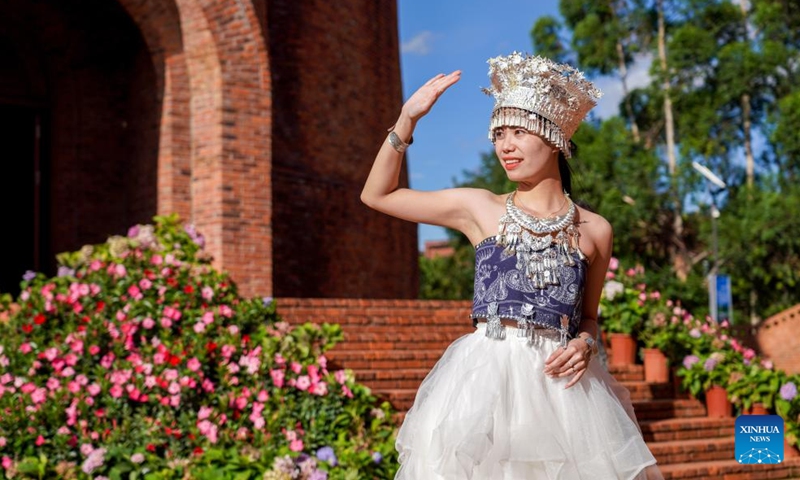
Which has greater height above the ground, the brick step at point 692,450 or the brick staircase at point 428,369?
the brick staircase at point 428,369

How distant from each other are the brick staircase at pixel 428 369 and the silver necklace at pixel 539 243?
4578 mm

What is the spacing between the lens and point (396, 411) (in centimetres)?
738

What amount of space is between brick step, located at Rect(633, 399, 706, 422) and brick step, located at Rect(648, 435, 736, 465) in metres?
0.41

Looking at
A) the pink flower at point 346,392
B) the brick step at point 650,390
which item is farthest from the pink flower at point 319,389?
the brick step at point 650,390

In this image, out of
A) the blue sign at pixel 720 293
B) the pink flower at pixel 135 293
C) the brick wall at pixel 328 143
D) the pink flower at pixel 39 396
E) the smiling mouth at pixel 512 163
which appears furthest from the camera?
the blue sign at pixel 720 293

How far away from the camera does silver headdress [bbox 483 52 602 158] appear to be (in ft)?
9.48

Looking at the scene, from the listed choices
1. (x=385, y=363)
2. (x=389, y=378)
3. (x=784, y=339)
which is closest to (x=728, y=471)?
(x=389, y=378)

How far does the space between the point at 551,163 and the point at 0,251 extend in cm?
1047

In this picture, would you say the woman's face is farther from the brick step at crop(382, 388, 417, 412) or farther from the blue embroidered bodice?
the brick step at crop(382, 388, 417, 412)

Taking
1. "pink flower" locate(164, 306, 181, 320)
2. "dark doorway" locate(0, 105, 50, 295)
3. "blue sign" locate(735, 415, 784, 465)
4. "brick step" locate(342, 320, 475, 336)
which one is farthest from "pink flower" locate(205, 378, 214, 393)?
"dark doorway" locate(0, 105, 50, 295)

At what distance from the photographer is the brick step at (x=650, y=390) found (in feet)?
29.0

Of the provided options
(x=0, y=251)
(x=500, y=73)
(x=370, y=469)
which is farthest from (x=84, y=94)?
(x=500, y=73)

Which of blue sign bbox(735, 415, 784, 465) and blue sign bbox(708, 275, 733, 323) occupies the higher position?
blue sign bbox(708, 275, 733, 323)

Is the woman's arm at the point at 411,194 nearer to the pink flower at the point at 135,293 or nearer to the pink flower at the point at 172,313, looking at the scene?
the pink flower at the point at 172,313
